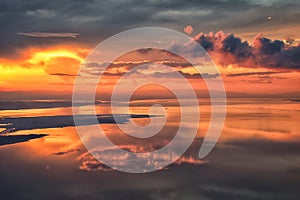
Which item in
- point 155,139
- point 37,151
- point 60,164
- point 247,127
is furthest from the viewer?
point 247,127

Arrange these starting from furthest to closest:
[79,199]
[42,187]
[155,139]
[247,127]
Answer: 1. [247,127]
2. [155,139]
3. [42,187]
4. [79,199]

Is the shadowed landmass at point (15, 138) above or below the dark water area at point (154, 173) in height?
above

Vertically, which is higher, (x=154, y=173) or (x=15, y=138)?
(x=15, y=138)

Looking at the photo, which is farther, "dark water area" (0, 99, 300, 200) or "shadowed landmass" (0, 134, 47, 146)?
"shadowed landmass" (0, 134, 47, 146)

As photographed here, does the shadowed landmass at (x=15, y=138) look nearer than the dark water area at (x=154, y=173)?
No

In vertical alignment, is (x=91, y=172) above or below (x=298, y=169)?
above

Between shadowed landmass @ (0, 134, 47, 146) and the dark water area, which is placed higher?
shadowed landmass @ (0, 134, 47, 146)

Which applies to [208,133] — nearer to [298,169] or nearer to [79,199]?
[298,169]

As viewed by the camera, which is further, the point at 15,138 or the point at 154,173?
the point at 15,138

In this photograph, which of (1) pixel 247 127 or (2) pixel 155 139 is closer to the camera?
(2) pixel 155 139

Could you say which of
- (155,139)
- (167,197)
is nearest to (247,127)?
(155,139)
